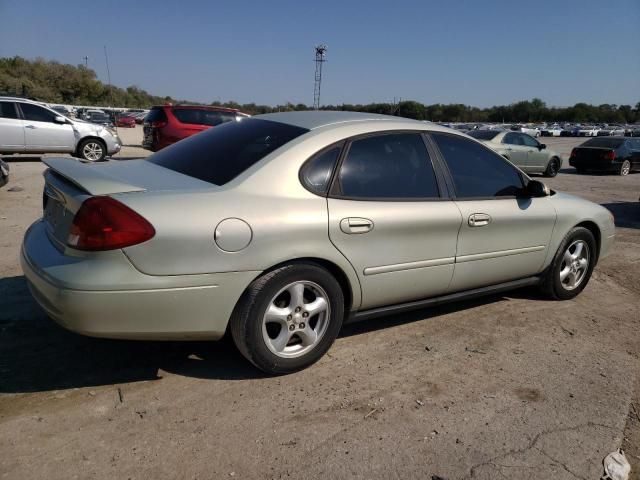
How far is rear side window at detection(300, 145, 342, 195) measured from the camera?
3152mm

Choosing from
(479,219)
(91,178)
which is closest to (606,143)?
(479,219)

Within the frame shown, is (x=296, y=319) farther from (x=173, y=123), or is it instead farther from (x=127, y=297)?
(x=173, y=123)

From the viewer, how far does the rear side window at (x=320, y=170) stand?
10.3 feet

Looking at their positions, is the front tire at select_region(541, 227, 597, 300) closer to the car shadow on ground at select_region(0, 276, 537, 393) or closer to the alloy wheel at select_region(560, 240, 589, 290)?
the alloy wheel at select_region(560, 240, 589, 290)

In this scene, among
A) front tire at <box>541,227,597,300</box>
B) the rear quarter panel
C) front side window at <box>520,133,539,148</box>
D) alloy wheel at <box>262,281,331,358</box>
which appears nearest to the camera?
alloy wheel at <box>262,281,331,358</box>

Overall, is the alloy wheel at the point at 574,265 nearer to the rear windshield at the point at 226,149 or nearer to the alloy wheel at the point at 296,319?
the alloy wheel at the point at 296,319

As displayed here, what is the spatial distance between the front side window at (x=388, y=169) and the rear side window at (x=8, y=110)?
12.5 meters

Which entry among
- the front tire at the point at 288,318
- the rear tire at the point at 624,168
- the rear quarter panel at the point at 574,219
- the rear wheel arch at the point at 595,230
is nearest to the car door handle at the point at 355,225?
the front tire at the point at 288,318

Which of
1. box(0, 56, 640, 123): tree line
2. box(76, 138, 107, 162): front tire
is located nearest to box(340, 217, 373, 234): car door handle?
box(76, 138, 107, 162): front tire

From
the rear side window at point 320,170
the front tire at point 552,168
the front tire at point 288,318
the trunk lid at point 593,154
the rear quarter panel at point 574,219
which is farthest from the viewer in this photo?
the trunk lid at point 593,154

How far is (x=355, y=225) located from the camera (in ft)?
10.6

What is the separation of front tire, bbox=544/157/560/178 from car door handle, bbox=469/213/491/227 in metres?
14.0

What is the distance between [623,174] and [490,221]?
16956 millimetres

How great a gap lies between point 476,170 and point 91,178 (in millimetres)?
2761
